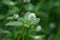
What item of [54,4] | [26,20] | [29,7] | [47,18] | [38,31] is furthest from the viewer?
[54,4]

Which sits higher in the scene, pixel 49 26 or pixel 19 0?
→ pixel 19 0

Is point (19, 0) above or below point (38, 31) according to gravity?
above

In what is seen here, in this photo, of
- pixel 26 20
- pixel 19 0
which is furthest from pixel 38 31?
pixel 26 20

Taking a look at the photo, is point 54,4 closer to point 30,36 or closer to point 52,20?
point 52,20

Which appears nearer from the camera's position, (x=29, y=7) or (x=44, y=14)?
(x=29, y=7)

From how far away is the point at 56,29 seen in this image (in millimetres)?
1829

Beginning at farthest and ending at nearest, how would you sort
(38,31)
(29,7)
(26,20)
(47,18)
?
(47,18)
(38,31)
(29,7)
(26,20)

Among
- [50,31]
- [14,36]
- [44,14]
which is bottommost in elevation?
[14,36]

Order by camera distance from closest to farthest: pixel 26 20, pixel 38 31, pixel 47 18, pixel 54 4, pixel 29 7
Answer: pixel 26 20 < pixel 29 7 < pixel 38 31 < pixel 47 18 < pixel 54 4

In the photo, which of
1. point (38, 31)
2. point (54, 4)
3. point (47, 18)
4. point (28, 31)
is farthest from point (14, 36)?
point (54, 4)

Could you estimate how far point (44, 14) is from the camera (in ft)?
5.82

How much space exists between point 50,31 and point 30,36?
592 mm

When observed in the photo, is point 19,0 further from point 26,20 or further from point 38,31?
point 26,20

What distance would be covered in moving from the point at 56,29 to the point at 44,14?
0.17 m
